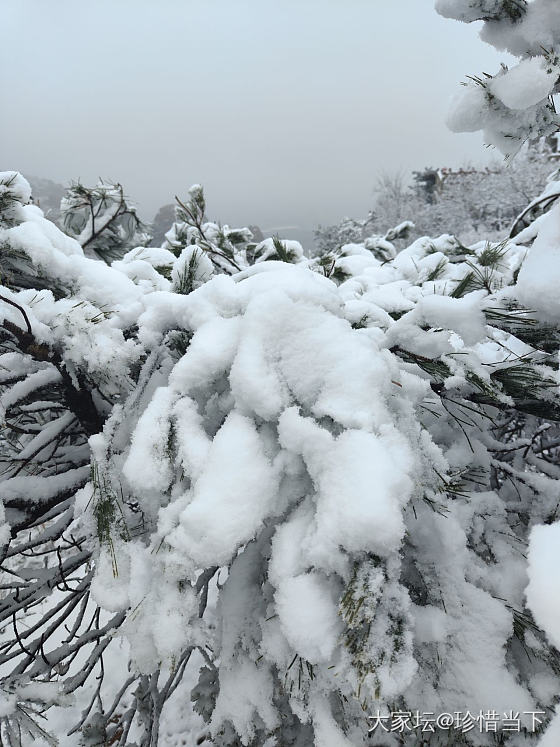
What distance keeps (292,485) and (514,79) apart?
1.16 m

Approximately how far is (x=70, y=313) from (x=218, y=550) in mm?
875

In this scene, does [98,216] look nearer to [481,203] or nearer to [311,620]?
[311,620]

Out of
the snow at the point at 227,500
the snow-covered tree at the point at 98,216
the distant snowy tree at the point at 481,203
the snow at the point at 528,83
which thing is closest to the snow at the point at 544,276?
the snow at the point at 528,83

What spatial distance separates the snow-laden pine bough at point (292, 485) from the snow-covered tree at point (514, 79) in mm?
330


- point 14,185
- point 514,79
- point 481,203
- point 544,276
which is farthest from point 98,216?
point 481,203

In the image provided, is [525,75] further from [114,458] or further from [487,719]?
[487,719]

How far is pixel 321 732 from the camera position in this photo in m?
1.04

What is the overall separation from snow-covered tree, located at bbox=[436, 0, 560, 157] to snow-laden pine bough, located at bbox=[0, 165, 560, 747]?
0.33 meters

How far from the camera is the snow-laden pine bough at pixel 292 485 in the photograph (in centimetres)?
76

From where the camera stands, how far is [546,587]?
2.02ft

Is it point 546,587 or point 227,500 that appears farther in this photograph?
point 227,500

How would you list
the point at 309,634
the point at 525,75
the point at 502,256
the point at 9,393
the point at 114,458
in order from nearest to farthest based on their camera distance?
the point at 309,634
the point at 525,75
the point at 114,458
the point at 9,393
the point at 502,256

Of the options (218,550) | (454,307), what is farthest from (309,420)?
(454,307)

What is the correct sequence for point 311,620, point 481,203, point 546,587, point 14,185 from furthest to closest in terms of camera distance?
point 481,203, point 14,185, point 311,620, point 546,587
